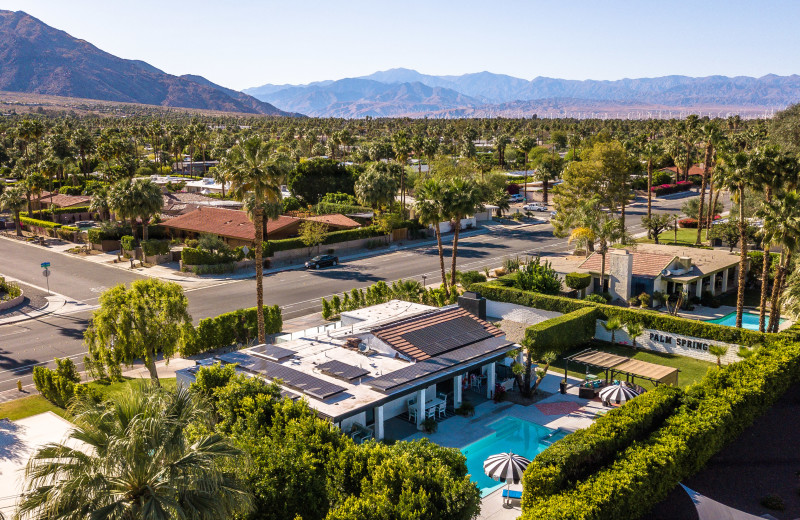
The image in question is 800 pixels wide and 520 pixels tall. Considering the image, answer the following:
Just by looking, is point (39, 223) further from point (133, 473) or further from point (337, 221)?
point (133, 473)

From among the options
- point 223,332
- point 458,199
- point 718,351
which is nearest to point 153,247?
point 223,332

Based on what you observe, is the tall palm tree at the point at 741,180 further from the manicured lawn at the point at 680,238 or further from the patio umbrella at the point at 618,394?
the manicured lawn at the point at 680,238

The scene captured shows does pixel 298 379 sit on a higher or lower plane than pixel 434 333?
lower

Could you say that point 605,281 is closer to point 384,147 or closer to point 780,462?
point 780,462

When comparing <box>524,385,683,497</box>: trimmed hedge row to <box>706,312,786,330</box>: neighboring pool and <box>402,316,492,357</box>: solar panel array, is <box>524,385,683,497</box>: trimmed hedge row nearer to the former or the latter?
<box>402,316,492,357</box>: solar panel array

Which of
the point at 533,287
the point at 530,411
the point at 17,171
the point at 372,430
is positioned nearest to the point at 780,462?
the point at 530,411

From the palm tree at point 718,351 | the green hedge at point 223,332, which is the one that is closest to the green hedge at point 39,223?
the green hedge at point 223,332

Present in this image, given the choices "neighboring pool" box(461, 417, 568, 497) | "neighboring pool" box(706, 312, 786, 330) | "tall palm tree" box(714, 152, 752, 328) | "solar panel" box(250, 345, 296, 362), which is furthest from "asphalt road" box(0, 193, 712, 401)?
"tall palm tree" box(714, 152, 752, 328)
